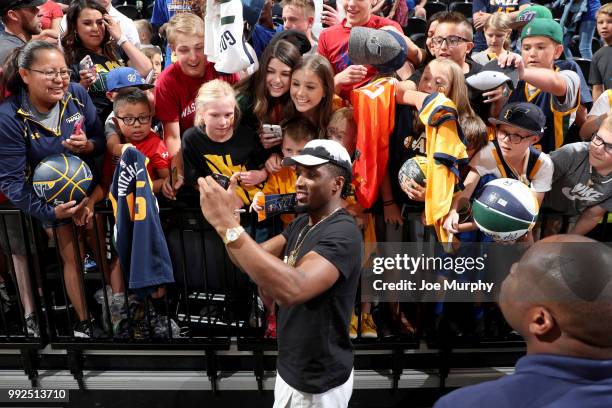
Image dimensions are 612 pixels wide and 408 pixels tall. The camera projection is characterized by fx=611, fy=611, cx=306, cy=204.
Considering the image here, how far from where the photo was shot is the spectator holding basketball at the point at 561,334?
4.40 ft

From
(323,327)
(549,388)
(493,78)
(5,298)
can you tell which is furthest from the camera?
(5,298)

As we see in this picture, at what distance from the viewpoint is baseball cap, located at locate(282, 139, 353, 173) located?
8.57 ft

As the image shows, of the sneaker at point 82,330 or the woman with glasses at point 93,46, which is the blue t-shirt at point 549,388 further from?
the woman with glasses at point 93,46

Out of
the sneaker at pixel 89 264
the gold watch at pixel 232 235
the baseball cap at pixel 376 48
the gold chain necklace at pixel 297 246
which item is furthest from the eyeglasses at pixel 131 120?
the gold watch at pixel 232 235

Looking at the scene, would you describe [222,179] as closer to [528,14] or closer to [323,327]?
[323,327]

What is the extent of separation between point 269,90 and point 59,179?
129 centimetres

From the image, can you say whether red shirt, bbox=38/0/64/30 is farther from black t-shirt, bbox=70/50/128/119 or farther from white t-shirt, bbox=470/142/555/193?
white t-shirt, bbox=470/142/555/193

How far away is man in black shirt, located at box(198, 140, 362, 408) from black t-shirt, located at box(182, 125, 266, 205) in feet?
2.99

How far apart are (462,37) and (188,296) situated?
235cm

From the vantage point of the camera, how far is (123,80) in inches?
147

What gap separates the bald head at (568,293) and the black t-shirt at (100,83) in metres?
3.27

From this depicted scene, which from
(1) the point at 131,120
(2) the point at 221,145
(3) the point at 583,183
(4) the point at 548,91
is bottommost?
(3) the point at 583,183

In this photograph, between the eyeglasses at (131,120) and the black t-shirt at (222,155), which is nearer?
the black t-shirt at (222,155)

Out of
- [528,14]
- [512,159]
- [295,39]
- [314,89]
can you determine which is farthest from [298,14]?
[512,159]
